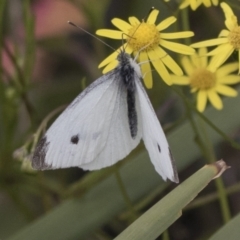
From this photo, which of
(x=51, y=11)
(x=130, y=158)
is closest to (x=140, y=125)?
(x=130, y=158)

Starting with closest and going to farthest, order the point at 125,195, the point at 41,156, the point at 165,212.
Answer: the point at 165,212
the point at 41,156
the point at 125,195

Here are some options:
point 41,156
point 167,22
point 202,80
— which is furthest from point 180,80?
point 41,156

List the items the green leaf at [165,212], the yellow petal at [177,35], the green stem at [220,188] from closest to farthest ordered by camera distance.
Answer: the green leaf at [165,212] < the yellow petal at [177,35] < the green stem at [220,188]

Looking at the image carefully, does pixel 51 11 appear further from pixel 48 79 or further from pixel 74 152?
pixel 74 152

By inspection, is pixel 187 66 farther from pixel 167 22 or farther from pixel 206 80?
pixel 167 22

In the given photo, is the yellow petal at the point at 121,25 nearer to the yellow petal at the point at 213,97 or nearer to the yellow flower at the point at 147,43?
the yellow flower at the point at 147,43

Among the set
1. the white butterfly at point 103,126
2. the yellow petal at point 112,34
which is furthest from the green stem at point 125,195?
the yellow petal at point 112,34

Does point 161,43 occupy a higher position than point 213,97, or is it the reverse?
point 161,43
